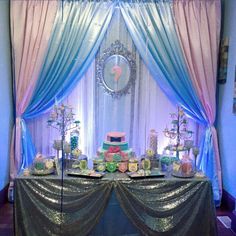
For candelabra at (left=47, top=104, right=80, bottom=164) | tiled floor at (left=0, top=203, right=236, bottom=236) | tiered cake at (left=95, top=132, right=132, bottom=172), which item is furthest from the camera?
candelabra at (left=47, top=104, right=80, bottom=164)

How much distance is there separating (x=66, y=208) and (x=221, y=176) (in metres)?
1.91

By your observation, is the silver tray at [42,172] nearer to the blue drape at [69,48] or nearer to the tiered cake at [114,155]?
the tiered cake at [114,155]

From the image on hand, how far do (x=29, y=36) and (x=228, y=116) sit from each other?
2299mm

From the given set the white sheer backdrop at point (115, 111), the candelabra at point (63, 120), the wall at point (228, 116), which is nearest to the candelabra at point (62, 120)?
the candelabra at point (63, 120)

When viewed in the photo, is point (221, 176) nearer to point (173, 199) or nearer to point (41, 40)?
point (173, 199)

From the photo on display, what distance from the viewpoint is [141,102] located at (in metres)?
3.47

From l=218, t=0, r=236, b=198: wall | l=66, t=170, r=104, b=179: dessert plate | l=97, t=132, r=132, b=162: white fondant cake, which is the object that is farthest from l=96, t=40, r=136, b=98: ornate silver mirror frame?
l=66, t=170, r=104, b=179: dessert plate

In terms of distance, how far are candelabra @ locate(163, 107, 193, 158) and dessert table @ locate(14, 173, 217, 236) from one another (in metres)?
0.56

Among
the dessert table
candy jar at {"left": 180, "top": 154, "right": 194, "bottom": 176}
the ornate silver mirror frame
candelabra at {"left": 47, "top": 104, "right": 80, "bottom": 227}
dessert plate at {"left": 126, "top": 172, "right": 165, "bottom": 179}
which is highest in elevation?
the ornate silver mirror frame

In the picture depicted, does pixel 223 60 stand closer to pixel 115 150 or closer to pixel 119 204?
pixel 115 150

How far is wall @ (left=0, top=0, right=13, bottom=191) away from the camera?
3105 millimetres

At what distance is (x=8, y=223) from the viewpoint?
2.78 meters

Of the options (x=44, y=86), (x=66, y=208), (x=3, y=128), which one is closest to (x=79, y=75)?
(x=44, y=86)

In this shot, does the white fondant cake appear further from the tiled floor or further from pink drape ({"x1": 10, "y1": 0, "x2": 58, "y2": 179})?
pink drape ({"x1": 10, "y1": 0, "x2": 58, "y2": 179})
